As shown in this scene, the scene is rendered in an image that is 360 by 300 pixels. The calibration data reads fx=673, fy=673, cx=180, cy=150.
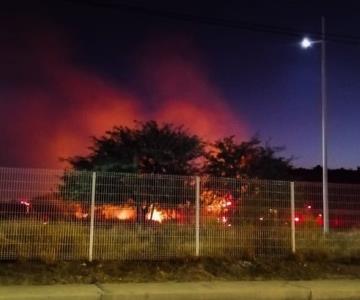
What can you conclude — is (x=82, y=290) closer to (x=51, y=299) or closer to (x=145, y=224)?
(x=51, y=299)

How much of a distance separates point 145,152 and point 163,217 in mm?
11863

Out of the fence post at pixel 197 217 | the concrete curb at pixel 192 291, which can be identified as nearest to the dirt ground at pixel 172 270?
the fence post at pixel 197 217

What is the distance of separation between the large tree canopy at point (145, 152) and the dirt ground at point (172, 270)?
35.8 feet

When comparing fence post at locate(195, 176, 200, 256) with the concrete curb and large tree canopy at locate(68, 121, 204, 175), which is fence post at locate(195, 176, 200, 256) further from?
large tree canopy at locate(68, 121, 204, 175)

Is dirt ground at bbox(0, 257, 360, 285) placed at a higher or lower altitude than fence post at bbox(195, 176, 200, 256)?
lower

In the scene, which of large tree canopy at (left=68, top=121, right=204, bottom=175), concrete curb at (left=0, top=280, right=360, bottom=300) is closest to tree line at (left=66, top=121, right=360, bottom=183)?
large tree canopy at (left=68, top=121, right=204, bottom=175)

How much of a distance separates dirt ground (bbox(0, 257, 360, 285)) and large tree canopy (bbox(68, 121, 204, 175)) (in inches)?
430

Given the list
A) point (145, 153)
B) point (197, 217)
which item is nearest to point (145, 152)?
point (145, 153)

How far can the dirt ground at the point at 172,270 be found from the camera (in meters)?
14.0

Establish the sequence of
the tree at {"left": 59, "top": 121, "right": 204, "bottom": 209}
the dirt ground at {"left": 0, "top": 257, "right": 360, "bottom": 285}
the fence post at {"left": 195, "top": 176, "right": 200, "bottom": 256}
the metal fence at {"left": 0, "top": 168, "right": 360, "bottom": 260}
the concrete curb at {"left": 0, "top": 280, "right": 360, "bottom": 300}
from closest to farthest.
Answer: the concrete curb at {"left": 0, "top": 280, "right": 360, "bottom": 300} → the dirt ground at {"left": 0, "top": 257, "right": 360, "bottom": 285} → the metal fence at {"left": 0, "top": 168, "right": 360, "bottom": 260} → the fence post at {"left": 195, "top": 176, "right": 200, "bottom": 256} → the tree at {"left": 59, "top": 121, "right": 204, "bottom": 209}

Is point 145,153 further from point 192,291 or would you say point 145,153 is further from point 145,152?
point 192,291

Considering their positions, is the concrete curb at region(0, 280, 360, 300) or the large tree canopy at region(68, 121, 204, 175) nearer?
the concrete curb at region(0, 280, 360, 300)

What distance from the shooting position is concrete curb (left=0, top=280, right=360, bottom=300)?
12344mm

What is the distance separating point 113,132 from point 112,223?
550 inches
